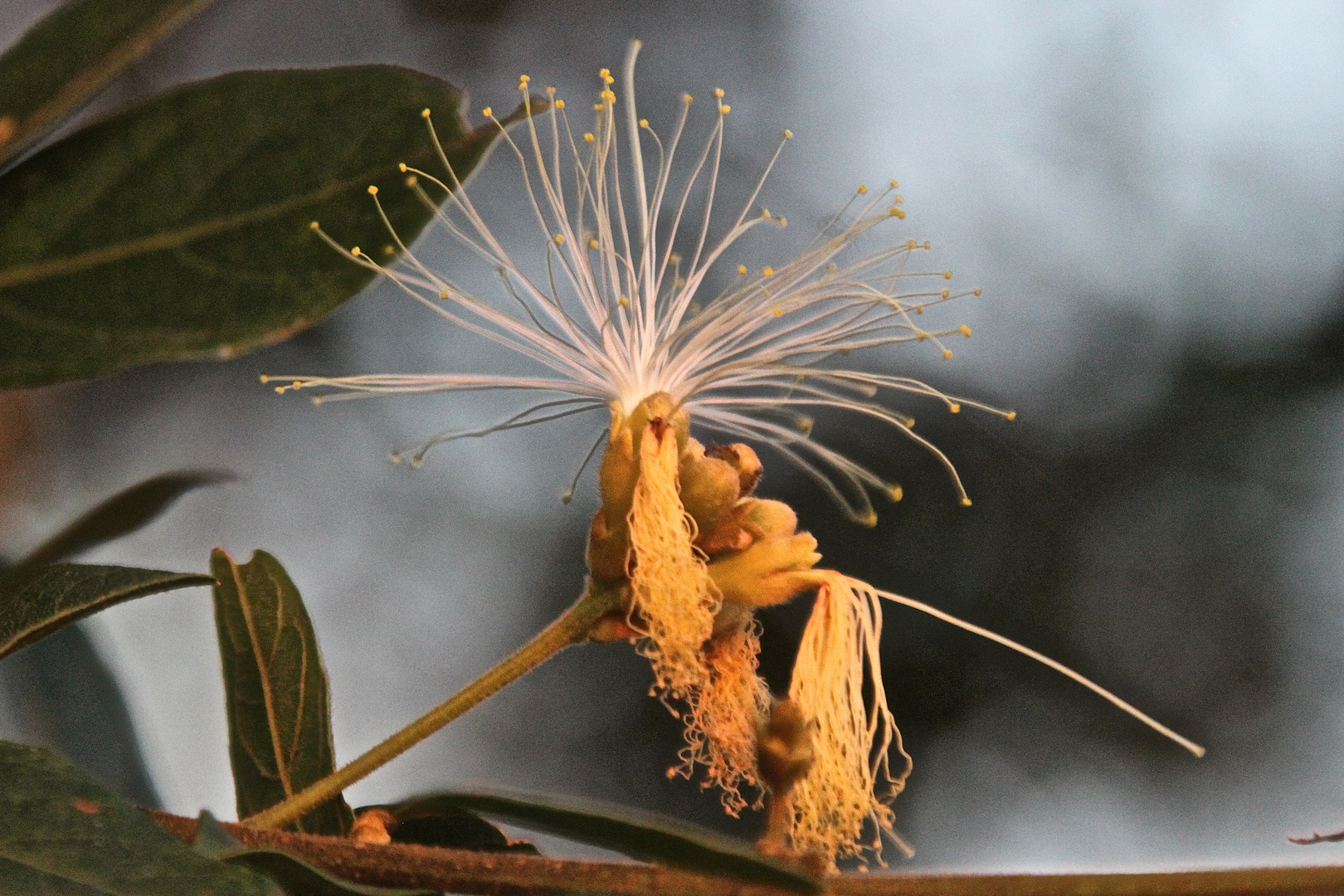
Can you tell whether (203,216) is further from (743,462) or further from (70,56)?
(743,462)

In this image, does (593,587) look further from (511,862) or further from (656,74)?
(656,74)

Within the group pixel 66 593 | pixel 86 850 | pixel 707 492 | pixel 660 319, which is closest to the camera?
pixel 86 850

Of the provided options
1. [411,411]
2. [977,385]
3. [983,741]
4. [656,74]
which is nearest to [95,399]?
[411,411]

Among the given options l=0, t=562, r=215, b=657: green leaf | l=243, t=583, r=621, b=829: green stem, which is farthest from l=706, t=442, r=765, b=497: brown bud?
l=0, t=562, r=215, b=657: green leaf

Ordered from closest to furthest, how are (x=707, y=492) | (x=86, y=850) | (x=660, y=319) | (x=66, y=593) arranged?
(x=86, y=850), (x=66, y=593), (x=707, y=492), (x=660, y=319)

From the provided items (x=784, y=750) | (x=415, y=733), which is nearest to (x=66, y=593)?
(x=415, y=733)
